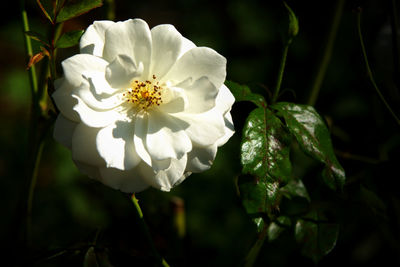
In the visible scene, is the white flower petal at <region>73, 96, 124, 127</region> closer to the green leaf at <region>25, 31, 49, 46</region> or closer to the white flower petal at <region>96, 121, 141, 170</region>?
the white flower petal at <region>96, 121, 141, 170</region>

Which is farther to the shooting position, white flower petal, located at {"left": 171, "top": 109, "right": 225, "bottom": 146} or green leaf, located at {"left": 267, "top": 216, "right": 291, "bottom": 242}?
green leaf, located at {"left": 267, "top": 216, "right": 291, "bottom": 242}

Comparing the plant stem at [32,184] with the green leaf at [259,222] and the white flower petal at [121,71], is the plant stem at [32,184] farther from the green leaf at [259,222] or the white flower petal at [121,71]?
the green leaf at [259,222]

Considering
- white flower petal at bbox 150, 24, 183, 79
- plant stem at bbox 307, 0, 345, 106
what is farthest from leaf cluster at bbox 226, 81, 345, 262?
plant stem at bbox 307, 0, 345, 106

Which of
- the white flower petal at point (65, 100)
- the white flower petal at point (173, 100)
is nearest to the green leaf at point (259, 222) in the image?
the white flower petal at point (173, 100)

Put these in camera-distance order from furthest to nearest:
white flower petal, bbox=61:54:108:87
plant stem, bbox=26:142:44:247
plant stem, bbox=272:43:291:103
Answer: plant stem, bbox=26:142:44:247
plant stem, bbox=272:43:291:103
white flower petal, bbox=61:54:108:87

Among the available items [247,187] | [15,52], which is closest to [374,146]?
[247,187]

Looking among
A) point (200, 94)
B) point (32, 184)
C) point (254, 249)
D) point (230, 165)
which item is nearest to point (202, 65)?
point (200, 94)
